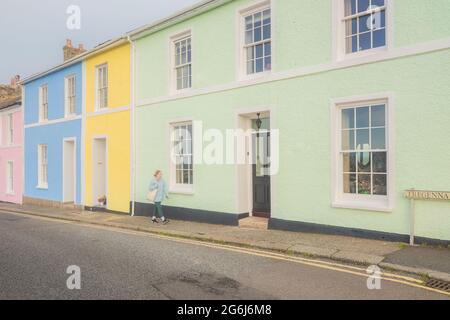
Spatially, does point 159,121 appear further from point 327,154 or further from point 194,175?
point 327,154

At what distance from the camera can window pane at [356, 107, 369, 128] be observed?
8.25 meters

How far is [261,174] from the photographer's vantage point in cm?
1055

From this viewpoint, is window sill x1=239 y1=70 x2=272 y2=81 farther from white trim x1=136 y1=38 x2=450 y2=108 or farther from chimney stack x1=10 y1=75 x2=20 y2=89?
chimney stack x1=10 y1=75 x2=20 y2=89

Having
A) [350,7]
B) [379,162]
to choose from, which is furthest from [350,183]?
[350,7]

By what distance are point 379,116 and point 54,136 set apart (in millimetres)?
15800

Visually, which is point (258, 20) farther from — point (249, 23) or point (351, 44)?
point (351, 44)

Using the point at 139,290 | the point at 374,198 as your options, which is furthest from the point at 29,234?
the point at 374,198

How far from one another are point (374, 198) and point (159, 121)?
778 cm

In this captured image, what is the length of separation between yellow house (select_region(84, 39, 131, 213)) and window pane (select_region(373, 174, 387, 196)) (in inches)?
367

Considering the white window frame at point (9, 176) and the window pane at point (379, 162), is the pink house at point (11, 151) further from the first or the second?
the window pane at point (379, 162)

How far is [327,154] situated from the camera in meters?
8.71

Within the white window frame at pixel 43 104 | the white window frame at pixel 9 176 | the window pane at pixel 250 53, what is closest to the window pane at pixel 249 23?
the window pane at pixel 250 53

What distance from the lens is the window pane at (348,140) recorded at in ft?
27.9

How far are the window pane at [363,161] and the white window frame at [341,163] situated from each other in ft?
1.35
